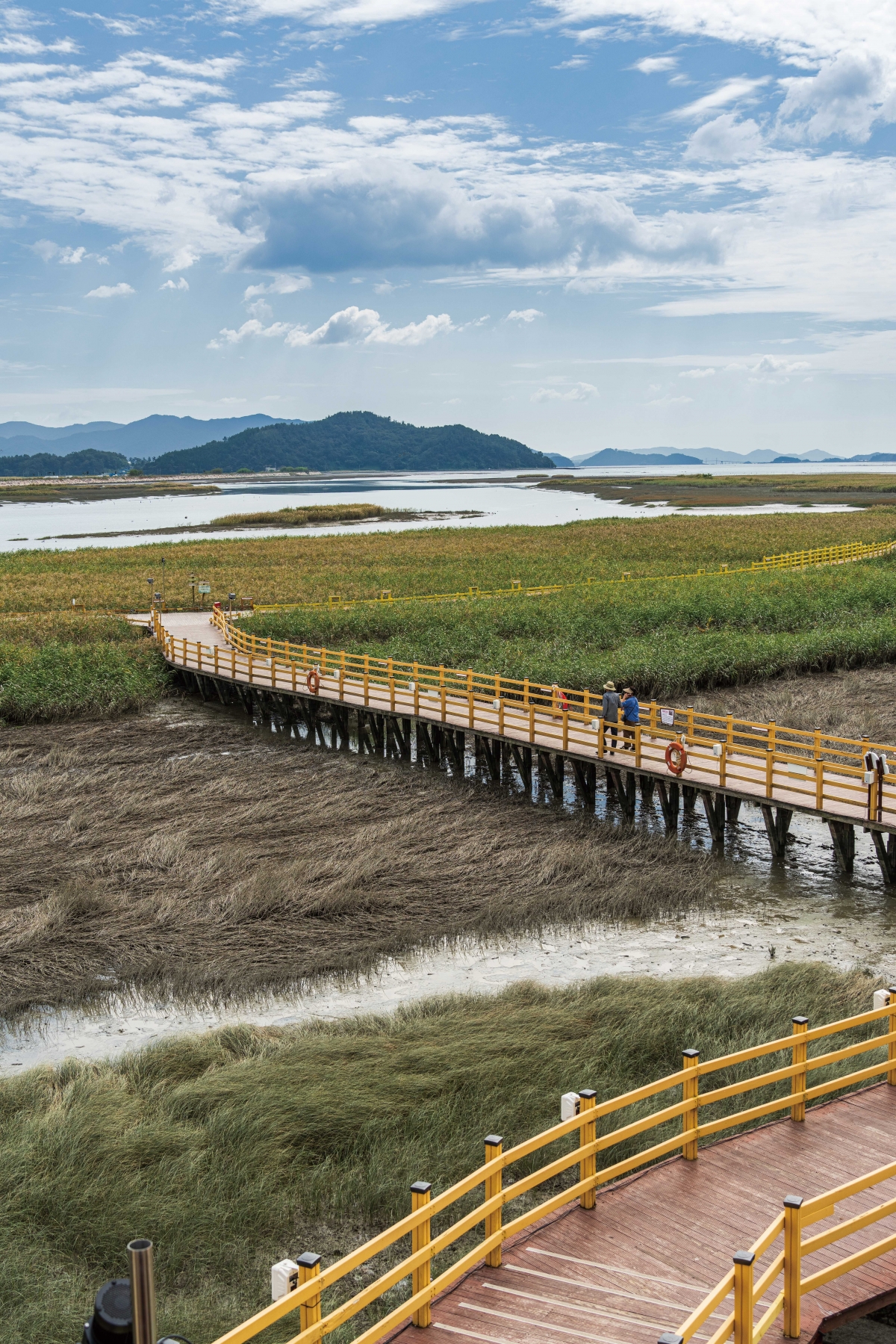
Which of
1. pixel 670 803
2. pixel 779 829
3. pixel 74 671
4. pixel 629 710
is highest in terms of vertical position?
pixel 74 671

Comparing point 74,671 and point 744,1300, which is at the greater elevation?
point 74,671

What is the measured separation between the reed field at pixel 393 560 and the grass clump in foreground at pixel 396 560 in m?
0.10

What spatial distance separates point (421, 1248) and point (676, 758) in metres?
15.8

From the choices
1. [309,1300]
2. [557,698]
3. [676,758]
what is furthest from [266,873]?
[309,1300]

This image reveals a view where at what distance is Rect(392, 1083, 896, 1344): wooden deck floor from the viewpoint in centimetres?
648

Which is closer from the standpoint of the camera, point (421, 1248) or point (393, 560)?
point (421, 1248)

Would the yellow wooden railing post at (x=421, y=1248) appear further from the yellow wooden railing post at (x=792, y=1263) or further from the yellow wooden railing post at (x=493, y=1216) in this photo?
the yellow wooden railing post at (x=792, y=1263)

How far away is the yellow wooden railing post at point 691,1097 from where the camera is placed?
8266mm

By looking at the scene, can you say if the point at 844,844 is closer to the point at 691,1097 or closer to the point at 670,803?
the point at 670,803

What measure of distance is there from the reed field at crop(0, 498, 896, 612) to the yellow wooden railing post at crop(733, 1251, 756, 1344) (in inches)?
1752

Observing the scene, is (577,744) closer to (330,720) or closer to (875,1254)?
(330,720)

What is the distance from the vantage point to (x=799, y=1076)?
9125mm

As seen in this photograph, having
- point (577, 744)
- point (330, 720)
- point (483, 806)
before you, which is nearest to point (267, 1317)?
point (483, 806)

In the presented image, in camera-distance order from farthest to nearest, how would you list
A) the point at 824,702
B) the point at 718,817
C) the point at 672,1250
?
the point at 824,702 < the point at 718,817 < the point at 672,1250
